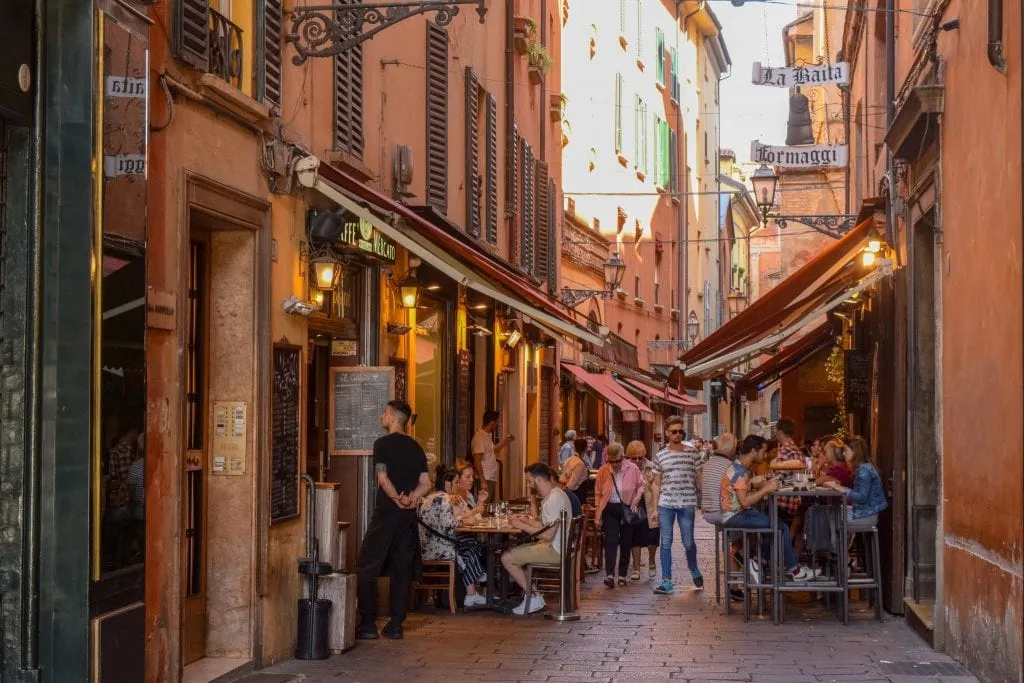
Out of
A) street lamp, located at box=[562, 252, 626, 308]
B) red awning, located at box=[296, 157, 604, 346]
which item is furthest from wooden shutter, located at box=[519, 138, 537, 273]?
red awning, located at box=[296, 157, 604, 346]

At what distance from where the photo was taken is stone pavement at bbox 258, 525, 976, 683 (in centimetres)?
1045

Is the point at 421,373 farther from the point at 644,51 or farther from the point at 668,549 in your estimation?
the point at 644,51

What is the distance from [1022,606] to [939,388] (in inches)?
145

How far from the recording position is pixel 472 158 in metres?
18.1

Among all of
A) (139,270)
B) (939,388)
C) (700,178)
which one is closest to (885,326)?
(939,388)

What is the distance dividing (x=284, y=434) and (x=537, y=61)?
1286 centimetres

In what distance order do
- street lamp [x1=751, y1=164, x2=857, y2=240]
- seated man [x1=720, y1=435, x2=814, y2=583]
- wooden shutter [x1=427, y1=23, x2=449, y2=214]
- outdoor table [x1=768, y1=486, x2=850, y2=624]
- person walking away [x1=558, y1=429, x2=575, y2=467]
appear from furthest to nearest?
person walking away [x1=558, y1=429, x2=575, y2=467], street lamp [x1=751, y1=164, x2=857, y2=240], wooden shutter [x1=427, y1=23, x2=449, y2=214], seated man [x1=720, y1=435, x2=814, y2=583], outdoor table [x1=768, y1=486, x2=850, y2=624]

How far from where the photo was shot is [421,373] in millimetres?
16141

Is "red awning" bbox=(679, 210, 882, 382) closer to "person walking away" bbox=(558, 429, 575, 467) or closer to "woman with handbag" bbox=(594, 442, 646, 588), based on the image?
"woman with handbag" bbox=(594, 442, 646, 588)

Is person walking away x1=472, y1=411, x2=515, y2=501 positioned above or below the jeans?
above

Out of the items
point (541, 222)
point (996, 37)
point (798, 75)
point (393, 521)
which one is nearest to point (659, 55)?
point (541, 222)

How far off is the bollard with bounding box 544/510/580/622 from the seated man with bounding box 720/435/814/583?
1565 millimetres

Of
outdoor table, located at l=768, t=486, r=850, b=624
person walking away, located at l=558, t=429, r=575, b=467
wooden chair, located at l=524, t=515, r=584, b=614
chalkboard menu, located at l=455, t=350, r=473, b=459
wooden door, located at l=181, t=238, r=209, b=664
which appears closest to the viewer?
wooden door, located at l=181, t=238, r=209, b=664

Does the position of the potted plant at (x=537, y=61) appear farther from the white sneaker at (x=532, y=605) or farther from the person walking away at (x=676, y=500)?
the white sneaker at (x=532, y=605)
